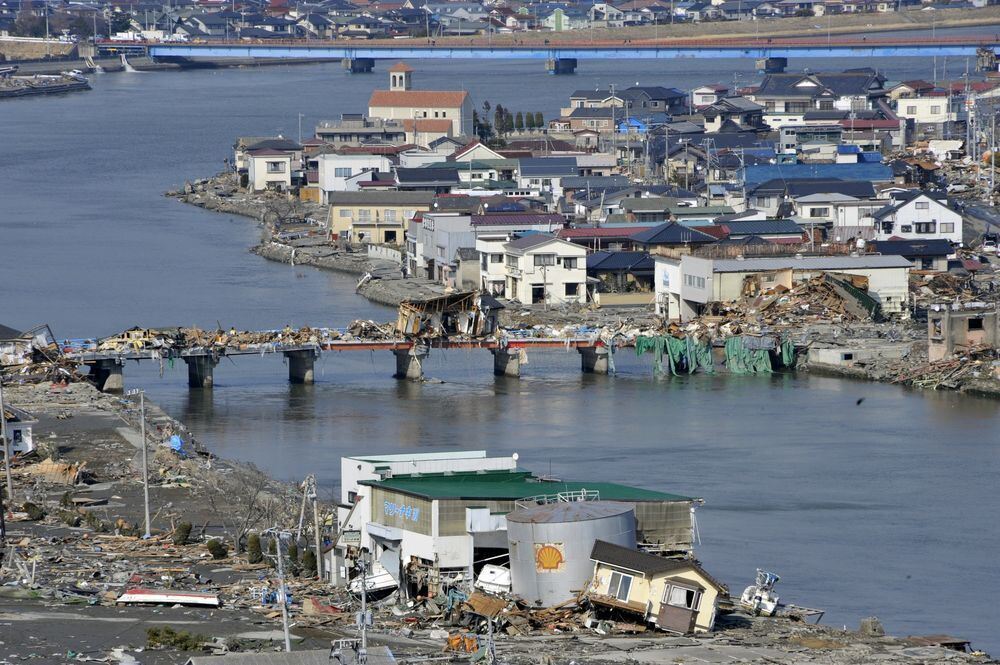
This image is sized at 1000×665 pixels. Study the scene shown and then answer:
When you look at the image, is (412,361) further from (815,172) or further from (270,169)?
(270,169)

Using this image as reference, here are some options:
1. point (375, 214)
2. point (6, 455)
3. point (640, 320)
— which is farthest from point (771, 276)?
point (6, 455)

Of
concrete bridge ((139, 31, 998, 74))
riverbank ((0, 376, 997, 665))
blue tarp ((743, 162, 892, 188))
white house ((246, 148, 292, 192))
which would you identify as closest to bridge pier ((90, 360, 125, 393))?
riverbank ((0, 376, 997, 665))

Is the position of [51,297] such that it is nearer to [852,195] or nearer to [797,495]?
[852,195]

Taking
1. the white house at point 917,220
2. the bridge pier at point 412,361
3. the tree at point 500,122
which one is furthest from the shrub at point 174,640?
the tree at point 500,122

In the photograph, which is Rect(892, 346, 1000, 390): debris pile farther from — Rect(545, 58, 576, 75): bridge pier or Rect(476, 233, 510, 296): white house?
Rect(545, 58, 576, 75): bridge pier

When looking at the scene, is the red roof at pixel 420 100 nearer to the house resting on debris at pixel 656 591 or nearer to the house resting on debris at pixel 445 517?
the house resting on debris at pixel 445 517
